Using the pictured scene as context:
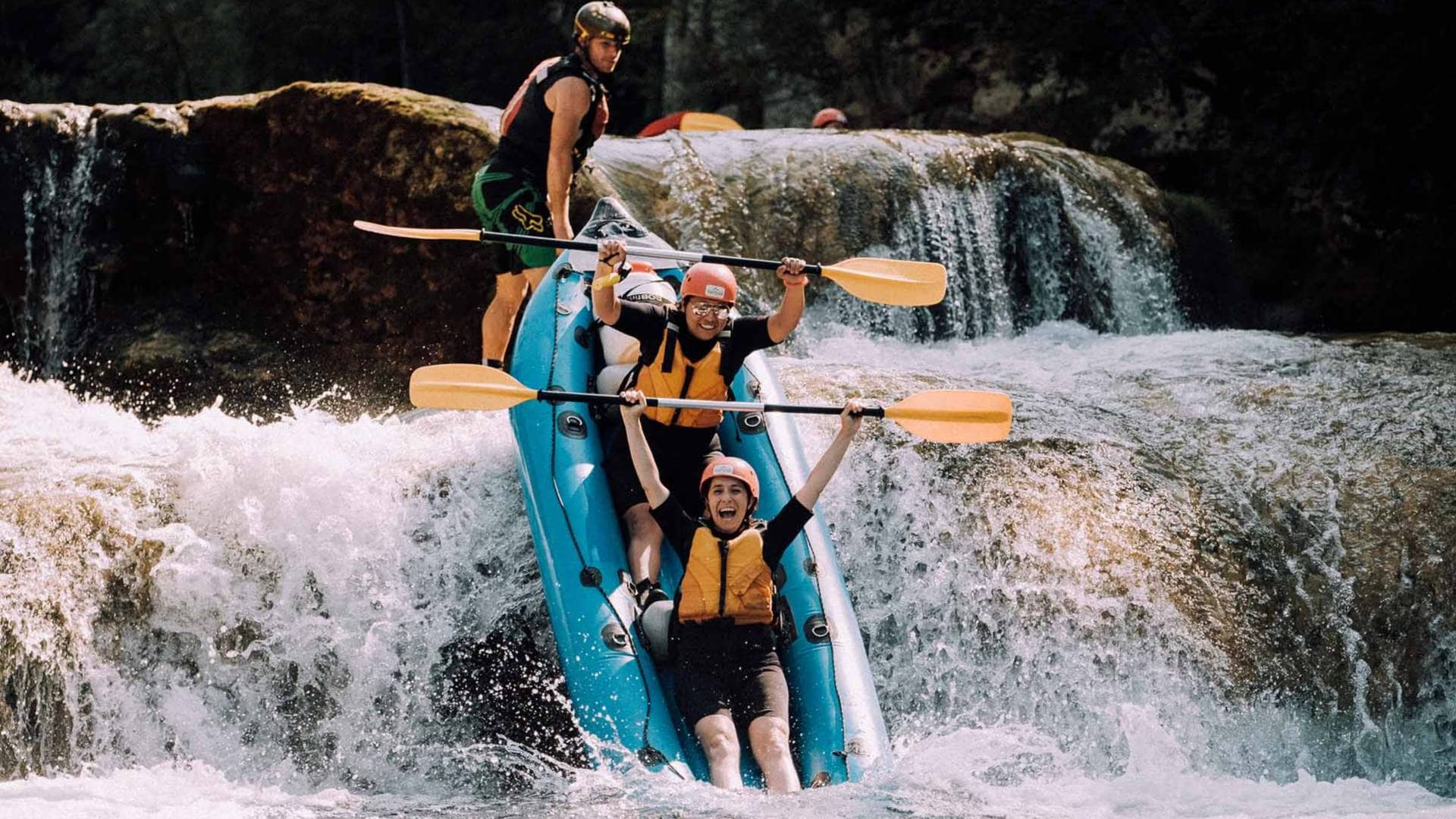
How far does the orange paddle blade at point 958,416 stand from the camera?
4586 millimetres

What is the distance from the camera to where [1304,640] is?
4.86 meters

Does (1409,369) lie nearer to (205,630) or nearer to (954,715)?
(954,715)

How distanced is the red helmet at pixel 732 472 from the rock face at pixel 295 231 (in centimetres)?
310

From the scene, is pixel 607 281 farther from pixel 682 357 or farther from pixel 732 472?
pixel 732 472

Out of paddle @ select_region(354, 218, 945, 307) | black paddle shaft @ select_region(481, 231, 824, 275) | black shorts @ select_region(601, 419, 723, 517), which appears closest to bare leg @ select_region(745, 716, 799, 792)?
black shorts @ select_region(601, 419, 723, 517)

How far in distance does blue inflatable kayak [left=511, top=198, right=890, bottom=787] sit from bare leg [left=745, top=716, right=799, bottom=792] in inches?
2.8

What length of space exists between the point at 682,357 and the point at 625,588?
0.70m

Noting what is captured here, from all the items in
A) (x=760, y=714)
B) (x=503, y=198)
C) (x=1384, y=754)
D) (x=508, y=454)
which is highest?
(x=503, y=198)

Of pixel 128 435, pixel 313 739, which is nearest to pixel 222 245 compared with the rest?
pixel 128 435

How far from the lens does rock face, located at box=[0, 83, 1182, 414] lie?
716 cm

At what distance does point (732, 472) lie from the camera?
404cm

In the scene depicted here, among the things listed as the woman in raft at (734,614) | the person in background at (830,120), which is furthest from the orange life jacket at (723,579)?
the person in background at (830,120)

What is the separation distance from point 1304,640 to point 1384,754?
1.32ft

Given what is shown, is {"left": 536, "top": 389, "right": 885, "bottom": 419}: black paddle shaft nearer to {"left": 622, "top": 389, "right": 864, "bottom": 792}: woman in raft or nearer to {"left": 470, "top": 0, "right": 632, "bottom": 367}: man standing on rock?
{"left": 622, "top": 389, "right": 864, "bottom": 792}: woman in raft
